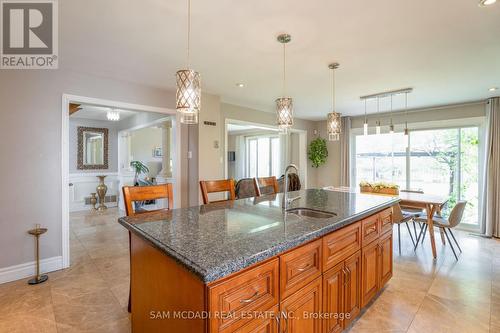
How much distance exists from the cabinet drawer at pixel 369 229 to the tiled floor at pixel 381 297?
681 millimetres

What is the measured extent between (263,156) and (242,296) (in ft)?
25.4

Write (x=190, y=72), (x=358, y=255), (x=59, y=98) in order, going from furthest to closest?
(x=59, y=98) → (x=358, y=255) → (x=190, y=72)

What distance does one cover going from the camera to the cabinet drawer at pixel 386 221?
2201 mm

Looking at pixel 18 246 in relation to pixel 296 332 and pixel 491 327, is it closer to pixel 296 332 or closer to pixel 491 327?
pixel 296 332

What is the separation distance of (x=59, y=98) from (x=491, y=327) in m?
4.83

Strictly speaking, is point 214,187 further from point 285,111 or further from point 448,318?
point 448,318

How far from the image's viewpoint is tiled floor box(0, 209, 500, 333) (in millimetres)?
1973

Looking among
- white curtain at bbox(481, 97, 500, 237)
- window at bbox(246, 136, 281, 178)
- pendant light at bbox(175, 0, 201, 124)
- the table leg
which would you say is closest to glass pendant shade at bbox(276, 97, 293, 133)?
pendant light at bbox(175, 0, 201, 124)

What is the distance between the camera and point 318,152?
257 inches

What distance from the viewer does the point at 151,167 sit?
292 inches

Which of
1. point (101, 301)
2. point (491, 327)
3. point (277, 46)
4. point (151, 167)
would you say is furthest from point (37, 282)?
point (151, 167)

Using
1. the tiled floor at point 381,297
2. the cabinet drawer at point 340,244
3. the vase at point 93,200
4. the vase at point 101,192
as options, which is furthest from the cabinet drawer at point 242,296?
the vase at point 93,200

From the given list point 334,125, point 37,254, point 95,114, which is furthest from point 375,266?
point 95,114

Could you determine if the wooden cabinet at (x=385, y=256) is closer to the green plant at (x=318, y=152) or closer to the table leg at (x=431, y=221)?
the table leg at (x=431, y=221)
